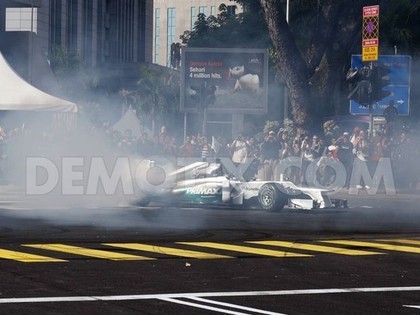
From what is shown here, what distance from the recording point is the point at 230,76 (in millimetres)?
39688

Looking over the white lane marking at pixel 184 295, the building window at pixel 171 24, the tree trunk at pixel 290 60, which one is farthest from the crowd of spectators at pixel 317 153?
the building window at pixel 171 24

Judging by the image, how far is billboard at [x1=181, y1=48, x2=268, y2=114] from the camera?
39250 millimetres

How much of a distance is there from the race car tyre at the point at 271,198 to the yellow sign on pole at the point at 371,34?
9933 millimetres

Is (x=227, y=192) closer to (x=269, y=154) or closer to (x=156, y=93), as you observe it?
(x=269, y=154)

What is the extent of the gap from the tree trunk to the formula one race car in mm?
12223

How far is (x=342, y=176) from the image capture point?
102 feet

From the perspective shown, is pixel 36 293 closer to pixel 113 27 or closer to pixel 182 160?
pixel 182 160

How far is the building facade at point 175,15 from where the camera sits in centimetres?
15625

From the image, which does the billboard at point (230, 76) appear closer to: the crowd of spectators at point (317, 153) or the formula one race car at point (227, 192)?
the crowd of spectators at point (317, 153)

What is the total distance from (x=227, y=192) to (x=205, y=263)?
10.1 meters

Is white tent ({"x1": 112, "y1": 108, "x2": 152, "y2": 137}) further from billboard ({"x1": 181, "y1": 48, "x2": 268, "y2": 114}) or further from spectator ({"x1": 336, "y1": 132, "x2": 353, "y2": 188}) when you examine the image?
spectator ({"x1": 336, "y1": 132, "x2": 353, "y2": 188})

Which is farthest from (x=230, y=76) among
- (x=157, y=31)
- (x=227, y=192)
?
(x=157, y=31)

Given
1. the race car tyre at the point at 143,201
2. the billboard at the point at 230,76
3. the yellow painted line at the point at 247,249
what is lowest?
the yellow painted line at the point at 247,249

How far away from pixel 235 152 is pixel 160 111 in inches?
2148
